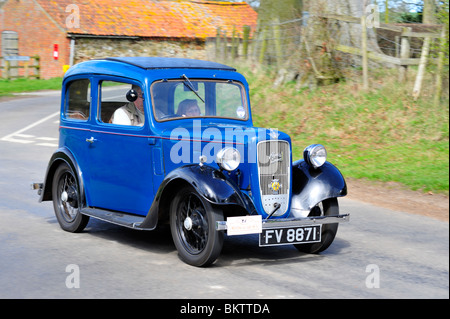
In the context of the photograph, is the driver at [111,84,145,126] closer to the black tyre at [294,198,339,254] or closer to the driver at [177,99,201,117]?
the driver at [177,99,201,117]

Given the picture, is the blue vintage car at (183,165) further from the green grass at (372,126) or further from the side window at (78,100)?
the green grass at (372,126)

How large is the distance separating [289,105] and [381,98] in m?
2.44

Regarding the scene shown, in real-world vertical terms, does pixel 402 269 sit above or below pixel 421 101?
below

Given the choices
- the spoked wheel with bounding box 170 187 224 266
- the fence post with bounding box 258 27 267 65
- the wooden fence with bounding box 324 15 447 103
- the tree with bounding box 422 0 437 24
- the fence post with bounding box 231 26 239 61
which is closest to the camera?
the spoked wheel with bounding box 170 187 224 266

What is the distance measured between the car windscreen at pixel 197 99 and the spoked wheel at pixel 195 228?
40.2 inches

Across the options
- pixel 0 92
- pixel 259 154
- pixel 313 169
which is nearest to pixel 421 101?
pixel 313 169

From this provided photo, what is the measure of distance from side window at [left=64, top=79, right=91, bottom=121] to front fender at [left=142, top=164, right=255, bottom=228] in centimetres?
181

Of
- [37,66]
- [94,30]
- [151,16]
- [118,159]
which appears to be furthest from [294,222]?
[151,16]

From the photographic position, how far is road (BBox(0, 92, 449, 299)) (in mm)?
5328

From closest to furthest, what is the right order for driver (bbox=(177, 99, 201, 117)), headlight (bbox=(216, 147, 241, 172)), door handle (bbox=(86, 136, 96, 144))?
headlight (bbox=(216, 147, 241, 172))
driver (bbox=(177, 99, 201, 117))
door handle (bbox=(86, 136, 96, 144))

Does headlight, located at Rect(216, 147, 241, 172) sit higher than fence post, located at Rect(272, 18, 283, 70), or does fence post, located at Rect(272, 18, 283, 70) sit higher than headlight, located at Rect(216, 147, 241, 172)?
fence post, located at Rect(272, 18, 283, 70)

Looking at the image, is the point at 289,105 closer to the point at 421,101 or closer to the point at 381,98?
the point at 381,98

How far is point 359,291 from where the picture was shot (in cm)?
530

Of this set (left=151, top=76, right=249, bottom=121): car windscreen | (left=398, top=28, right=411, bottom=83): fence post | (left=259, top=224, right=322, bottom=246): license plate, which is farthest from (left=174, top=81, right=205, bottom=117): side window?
(left=398, top=28, right=411, bottom=83): fence post
